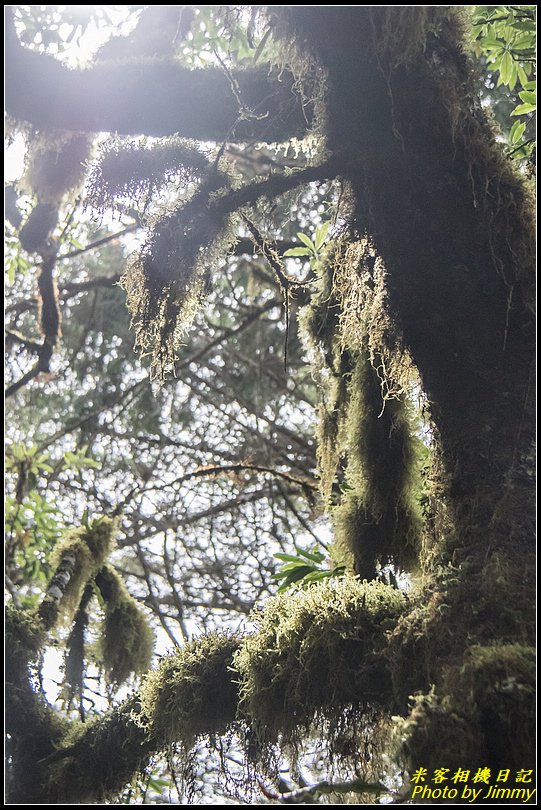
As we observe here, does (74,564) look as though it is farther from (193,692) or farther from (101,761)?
(193,692)

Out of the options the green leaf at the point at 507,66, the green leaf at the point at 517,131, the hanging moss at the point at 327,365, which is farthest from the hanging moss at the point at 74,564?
the green leaf at the point at 507,66

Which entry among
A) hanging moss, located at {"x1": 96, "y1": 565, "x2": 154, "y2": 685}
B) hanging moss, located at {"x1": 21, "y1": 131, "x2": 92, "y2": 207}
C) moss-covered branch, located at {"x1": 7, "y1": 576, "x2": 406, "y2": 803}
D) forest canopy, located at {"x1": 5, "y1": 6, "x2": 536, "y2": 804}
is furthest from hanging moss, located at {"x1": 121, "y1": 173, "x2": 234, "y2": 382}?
hanging moss, located at {"x1": 96, "y1": 565, "x2": 154, "y2": 685}

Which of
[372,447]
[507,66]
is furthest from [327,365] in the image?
[507,66]

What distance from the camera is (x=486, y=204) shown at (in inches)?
77.9

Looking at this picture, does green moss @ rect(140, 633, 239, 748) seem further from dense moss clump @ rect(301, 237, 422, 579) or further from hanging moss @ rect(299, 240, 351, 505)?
hanging moss @ rect(299, 240, 351, 505)

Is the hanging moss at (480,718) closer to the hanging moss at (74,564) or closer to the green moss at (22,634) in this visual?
the green moss at (22,634)

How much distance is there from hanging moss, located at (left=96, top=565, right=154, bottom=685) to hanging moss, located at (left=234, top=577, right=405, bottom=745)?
66.7 inches

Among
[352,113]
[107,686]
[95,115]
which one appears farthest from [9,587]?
[352,113]

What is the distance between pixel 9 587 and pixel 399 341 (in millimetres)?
3142

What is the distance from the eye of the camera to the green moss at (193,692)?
6.33 feet

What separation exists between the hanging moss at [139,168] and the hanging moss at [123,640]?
6.56 feet

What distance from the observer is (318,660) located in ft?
5.46

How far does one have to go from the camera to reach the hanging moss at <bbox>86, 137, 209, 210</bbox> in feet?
8.08

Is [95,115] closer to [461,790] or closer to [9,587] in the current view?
[461,790]
